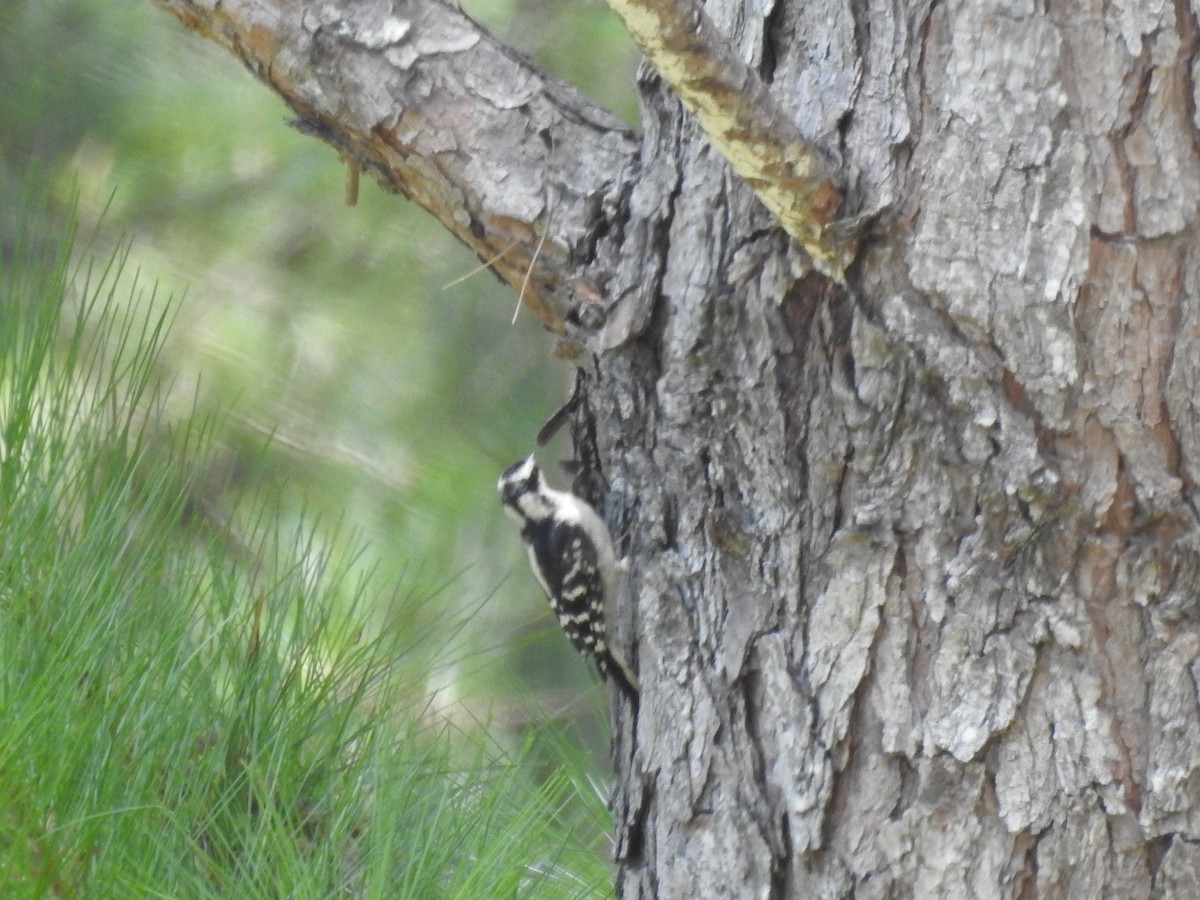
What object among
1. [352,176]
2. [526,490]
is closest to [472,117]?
[352,176]

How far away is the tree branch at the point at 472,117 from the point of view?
1461mm

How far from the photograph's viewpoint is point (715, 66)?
109cm

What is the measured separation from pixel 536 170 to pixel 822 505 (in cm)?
48

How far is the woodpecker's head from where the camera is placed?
8.08 ft

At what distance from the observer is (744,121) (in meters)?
1.14

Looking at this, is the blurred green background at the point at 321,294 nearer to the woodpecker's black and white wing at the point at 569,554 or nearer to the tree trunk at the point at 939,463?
the woodpecker's black and white wing at the point at 569,554

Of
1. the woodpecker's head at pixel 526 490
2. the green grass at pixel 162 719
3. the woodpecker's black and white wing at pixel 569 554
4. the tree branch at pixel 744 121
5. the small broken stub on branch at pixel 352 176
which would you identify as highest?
the small broken stub on branch at pixel 352 176

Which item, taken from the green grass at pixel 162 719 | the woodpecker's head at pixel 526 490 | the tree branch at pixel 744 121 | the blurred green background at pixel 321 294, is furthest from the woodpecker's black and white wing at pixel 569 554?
the tree branch at pixel 744 121

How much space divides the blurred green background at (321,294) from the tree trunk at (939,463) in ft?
4.49

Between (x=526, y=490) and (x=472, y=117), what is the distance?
1.11m

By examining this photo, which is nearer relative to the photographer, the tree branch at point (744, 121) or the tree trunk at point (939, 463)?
the tree branch at point (744, 121)

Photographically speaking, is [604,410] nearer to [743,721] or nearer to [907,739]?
[743,721]

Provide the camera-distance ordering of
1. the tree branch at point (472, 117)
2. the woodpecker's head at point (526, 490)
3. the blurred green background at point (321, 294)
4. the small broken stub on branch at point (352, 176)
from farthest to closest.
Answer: the blurred green background at point (321, 294) < the woodpecker's head at point (526, 490) < the small broken stub on branch at point (352, 176) < the tree branch at point (472, 117)

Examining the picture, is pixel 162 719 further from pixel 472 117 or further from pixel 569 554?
pixel 569 554
